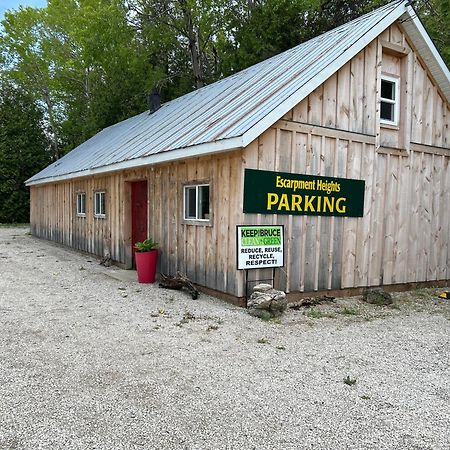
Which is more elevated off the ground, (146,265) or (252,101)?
(252,101)

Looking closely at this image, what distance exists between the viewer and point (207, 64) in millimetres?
25328

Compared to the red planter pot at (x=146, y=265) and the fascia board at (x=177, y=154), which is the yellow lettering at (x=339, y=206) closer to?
the fascia board at (x=177, y=154)

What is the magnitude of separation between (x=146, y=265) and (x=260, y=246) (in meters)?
3.04

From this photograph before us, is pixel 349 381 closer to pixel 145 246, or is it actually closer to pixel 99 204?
pixel 145 246

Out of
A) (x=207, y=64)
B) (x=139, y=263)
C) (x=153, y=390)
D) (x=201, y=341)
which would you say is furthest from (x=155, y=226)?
(x=207, y=64)

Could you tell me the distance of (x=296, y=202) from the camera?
7.48 meters

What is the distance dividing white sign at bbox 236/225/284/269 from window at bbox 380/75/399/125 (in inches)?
145

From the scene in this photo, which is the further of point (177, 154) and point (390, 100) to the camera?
point (390, 100)

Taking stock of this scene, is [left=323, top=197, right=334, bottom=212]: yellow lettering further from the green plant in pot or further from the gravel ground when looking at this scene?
the green plant in pot

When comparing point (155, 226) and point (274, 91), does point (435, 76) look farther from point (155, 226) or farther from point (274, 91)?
point (155, 226)

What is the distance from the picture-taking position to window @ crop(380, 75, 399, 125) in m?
8.77

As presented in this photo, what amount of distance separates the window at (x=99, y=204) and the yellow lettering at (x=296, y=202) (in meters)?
6.82

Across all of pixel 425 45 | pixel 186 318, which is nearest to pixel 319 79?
pixel 425 45

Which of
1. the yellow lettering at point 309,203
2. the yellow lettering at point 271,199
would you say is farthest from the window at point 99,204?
the yellow lettering at point 309,203
